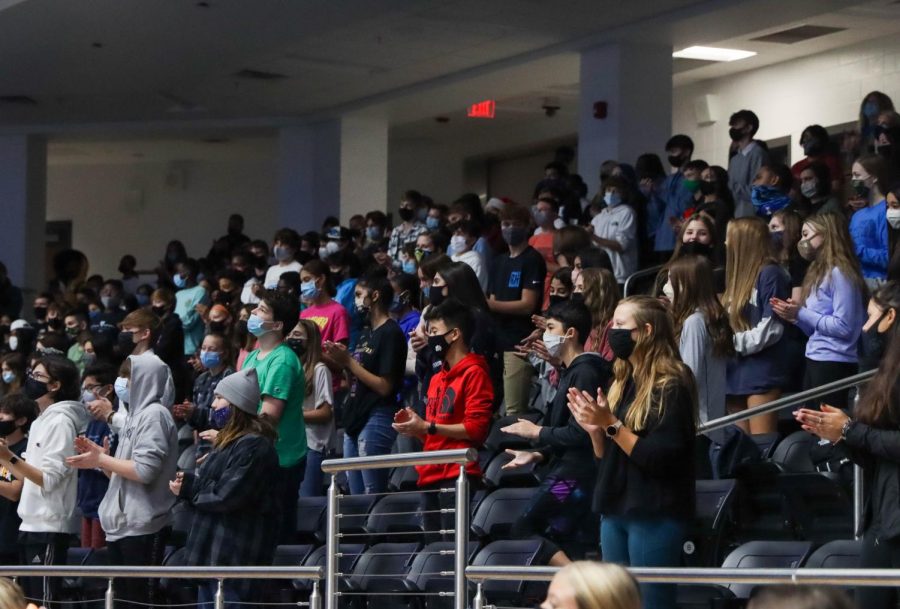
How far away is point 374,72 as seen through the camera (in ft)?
55.1

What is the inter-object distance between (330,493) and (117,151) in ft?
56.7

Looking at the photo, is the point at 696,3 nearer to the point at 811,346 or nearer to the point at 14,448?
the point at 811,346

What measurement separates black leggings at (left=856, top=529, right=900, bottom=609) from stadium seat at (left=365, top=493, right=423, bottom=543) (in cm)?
308

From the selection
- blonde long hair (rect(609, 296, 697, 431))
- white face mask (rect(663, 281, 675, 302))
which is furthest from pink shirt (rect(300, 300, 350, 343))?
blonde long hair (rect(609, 296, 697, 431))

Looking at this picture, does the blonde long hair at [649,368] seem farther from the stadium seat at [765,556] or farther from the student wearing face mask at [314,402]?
the student wearing face mask at [314,402]

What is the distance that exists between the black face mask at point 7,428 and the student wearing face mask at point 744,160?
210 inches

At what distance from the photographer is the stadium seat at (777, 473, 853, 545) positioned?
249 inches

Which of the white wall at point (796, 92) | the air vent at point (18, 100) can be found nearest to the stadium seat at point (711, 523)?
the white wall at point (796, 92)

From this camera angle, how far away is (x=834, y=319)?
747cm

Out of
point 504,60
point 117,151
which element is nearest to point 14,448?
point 504,60

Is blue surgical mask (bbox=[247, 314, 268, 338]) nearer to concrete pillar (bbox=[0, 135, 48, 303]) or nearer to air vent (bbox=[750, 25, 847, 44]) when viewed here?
air vent (bbox=[750, 25, 847, 44])

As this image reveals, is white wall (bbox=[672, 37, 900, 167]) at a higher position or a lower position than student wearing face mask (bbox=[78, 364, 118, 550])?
higher

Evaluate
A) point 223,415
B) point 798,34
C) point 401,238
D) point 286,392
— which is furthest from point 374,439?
point 798,34

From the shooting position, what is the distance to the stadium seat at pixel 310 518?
323 inches
